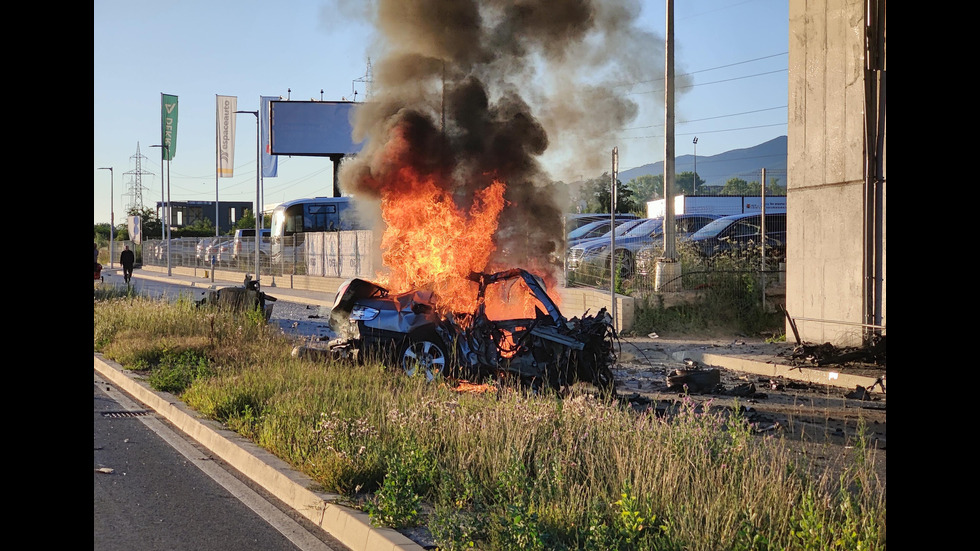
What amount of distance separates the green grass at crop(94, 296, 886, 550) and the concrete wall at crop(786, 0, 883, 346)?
7721 mm

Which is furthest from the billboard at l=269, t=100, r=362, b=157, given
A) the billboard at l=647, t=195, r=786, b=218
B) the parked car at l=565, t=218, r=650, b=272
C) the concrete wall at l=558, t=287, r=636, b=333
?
the concrete wall at l=558, t=287, r=636, b=333

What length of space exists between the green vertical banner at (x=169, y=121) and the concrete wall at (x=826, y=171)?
40110 mm

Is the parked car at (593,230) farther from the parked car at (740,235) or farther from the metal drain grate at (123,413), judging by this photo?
the metal drain grate at (123,413)

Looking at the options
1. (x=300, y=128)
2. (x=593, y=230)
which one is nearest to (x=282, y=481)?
(x=593, y=230)

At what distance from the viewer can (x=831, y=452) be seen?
7.62m

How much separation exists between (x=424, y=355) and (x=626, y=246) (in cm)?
1319

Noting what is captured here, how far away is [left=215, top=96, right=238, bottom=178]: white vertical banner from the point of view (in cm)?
4681

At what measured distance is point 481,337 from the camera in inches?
399

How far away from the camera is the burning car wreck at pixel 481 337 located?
32.3 feet

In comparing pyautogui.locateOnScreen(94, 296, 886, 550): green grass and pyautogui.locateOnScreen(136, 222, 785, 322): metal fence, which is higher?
pyautogui.locateOnScreen(136, 222, 785, 322): metal fence

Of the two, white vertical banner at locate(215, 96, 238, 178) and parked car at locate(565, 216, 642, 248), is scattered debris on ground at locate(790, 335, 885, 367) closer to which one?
parked car at locate(565, 216, 642, 248)

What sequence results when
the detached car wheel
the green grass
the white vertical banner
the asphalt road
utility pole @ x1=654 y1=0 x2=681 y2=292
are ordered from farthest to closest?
1. the white vertical banner
2. utility pole @ x1=654 y1=0 x2=681 y2=292
3. the detached car wheel
4. the asphalt road
5. the green grass
